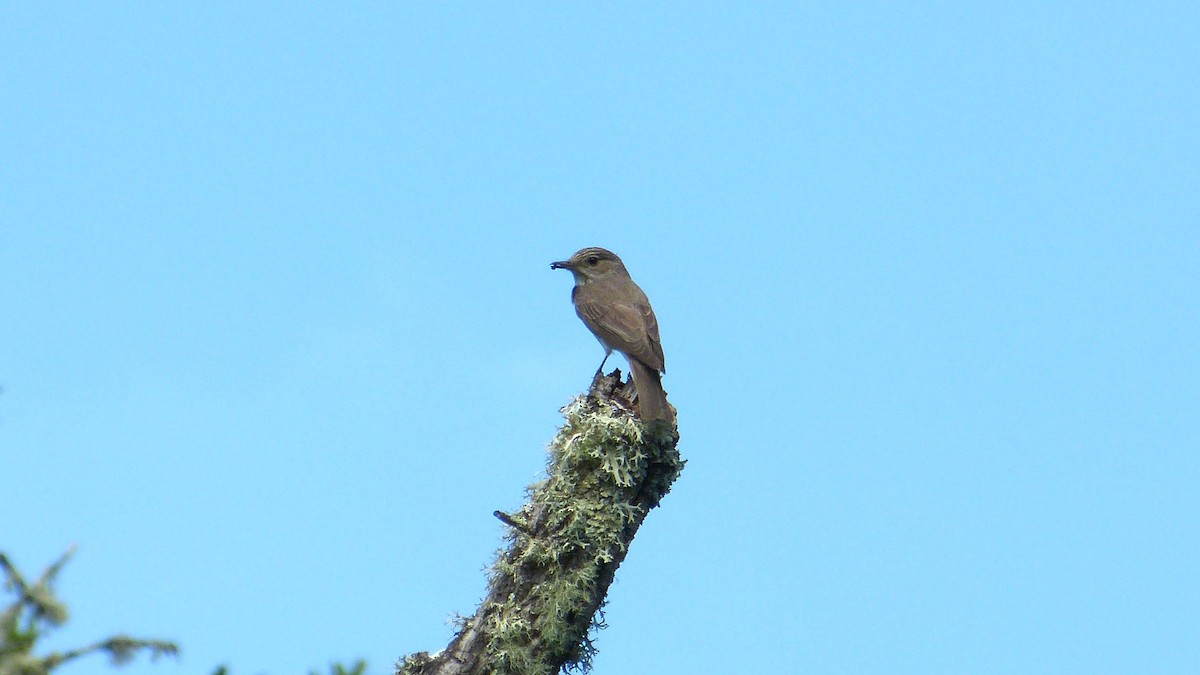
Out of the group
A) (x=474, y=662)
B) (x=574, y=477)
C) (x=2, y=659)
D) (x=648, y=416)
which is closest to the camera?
(x=2, y=659)

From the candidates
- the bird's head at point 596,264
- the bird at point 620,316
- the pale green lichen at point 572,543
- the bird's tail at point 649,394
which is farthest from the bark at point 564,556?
the bird's head at point 596,264

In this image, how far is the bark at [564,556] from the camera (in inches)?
238

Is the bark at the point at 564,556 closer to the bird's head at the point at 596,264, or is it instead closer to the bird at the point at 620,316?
the bird at the point at 620,316

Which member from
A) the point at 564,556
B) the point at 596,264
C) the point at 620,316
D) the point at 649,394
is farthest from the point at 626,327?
the point at 564,556

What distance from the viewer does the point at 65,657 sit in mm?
2695

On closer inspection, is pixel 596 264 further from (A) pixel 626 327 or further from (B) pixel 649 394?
(B) pixel 649 394

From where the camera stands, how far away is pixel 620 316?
970 cm

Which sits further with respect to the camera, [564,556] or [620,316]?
[620,316]

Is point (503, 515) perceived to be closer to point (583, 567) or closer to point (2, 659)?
point (583, 567)

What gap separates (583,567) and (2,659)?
3.80 m

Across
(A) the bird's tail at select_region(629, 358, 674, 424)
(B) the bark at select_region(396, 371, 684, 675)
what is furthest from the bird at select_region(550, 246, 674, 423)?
(B) the bark at select_region(396, 371, 684, 675)

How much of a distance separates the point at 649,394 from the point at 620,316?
7.70 ft

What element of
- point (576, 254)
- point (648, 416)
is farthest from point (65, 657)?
point (576, 254)

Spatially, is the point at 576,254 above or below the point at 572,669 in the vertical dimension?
above
